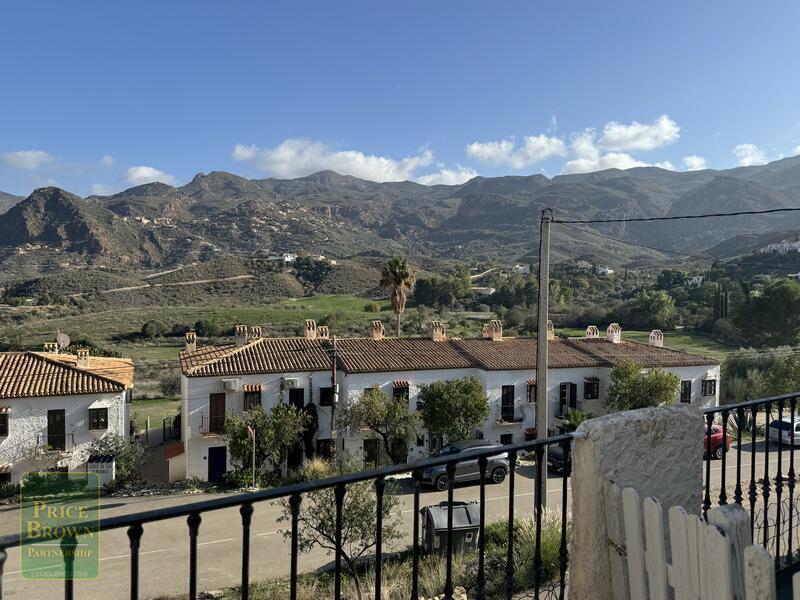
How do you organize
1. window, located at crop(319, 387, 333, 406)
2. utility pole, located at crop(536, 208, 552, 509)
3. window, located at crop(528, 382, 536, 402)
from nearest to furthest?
utility pole, located at crop(536, 208, 552, 509), window, located at crop(319, 387, 333, 406), window, located at crop(528, 382, 536, 402)

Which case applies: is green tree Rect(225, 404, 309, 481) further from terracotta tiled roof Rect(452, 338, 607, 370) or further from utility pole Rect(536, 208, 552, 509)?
utility pole Rect(536, 208, 552, 509)

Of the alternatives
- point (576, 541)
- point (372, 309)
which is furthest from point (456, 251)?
point (576, 541)

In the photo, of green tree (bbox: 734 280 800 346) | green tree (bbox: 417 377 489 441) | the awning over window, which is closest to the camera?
the awning over window

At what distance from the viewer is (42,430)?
19.7 meters

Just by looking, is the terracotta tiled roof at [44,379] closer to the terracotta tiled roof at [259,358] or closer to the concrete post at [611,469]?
the terracotta tiled roof at [259,358]

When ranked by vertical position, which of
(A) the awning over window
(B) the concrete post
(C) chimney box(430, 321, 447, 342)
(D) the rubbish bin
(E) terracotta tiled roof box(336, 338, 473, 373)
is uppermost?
(B) the concrete post

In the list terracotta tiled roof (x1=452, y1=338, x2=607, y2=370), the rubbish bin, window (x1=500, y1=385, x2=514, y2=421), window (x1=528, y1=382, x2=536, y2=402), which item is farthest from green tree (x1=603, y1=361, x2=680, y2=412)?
the rubbish bin

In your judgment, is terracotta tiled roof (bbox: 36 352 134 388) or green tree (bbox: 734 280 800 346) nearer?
terracotta tiled roof (bbox: 36 352 134 388)

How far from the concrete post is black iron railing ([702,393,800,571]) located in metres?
0.29

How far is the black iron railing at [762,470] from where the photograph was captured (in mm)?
3930

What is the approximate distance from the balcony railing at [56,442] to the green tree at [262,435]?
5704 millimetres

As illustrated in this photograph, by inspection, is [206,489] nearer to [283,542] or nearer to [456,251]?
[283,542]

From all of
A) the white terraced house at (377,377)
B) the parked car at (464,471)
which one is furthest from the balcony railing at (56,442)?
the parked car at (464,471)

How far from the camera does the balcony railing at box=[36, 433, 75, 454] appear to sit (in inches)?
770
